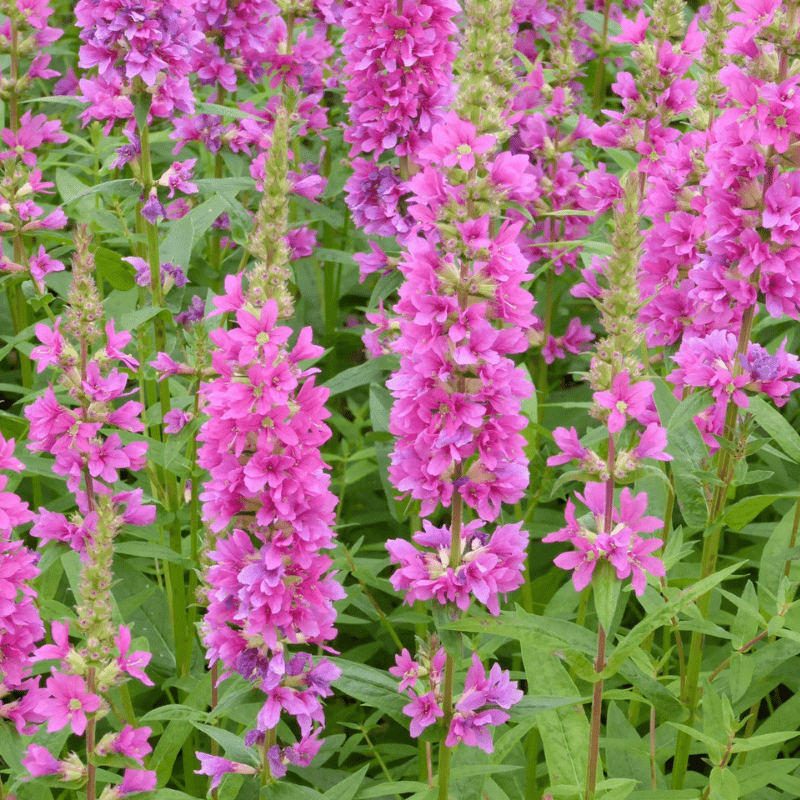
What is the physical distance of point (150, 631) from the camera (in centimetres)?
510

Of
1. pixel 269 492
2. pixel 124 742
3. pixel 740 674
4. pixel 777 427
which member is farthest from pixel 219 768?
pixel 777 427

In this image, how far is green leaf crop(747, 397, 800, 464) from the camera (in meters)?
4.42

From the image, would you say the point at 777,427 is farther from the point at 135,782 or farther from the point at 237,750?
the point at 135,782

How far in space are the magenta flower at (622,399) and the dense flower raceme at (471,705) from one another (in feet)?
2.91

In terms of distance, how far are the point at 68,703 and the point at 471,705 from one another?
4.09ft

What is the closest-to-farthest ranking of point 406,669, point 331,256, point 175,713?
point 406,669, point 175,713, point 331,256

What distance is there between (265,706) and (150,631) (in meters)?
1.83

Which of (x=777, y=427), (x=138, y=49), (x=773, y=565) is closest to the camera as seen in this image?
(x=777, y=427)

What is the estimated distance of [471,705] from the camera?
346cm

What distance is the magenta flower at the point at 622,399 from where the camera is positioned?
3.14 meters

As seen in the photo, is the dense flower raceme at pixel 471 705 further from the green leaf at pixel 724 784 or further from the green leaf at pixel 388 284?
the green leaf at pixel 388 284

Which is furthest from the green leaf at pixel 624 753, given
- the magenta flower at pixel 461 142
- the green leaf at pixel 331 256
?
the green leaf at pixel 331 256

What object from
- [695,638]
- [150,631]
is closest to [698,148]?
[695,638]

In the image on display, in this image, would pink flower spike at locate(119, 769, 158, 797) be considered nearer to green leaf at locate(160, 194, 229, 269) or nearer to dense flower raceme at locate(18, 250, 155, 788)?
dense flower raceme at locate(18, 250, 155, 788)
